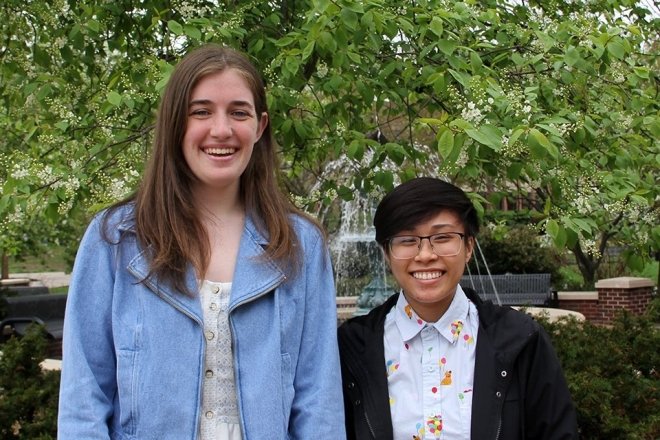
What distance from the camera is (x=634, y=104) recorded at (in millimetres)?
4066

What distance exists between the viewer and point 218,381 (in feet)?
6.94

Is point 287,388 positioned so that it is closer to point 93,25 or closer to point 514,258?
point 93,25

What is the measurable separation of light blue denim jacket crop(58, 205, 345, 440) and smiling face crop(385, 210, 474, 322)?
0.89 feet

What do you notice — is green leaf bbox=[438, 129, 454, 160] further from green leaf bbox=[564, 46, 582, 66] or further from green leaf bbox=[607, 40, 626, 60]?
green leaf bbox=[607, 40, 626, 60]

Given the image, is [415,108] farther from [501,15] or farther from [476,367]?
[476,367]

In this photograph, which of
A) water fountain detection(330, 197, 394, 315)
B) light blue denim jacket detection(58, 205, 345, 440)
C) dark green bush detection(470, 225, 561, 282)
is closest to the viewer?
light blue denim jacket detection(58, 205, 345, 440)

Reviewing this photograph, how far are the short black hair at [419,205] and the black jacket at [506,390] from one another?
31cm

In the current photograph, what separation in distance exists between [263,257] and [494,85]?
4.60ft

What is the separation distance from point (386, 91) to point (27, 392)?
8.43 feet

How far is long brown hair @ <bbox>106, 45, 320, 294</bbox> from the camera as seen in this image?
215cm

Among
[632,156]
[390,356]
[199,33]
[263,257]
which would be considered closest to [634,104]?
[632,156]

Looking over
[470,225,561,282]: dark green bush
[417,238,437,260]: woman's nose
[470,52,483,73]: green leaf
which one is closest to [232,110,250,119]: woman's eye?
[417,238,437,260]: woman's nose

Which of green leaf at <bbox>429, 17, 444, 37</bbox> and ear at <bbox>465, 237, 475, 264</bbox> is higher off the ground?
green leaf at <bbox>429, 17, 444, 37</bbox>

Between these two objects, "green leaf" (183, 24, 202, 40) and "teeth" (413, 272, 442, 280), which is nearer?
"teeth" (413, 272, 442, 280)
